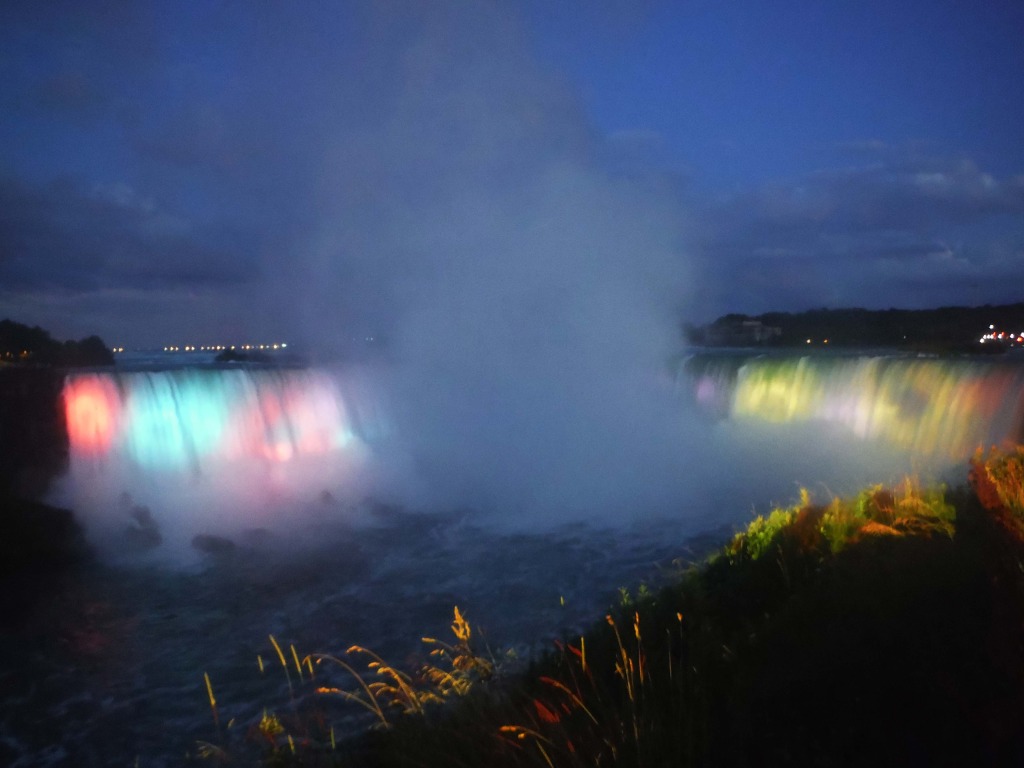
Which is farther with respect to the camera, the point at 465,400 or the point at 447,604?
the point at 465,400

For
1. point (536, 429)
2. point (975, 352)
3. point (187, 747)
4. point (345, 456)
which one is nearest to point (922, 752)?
point (187, 747)

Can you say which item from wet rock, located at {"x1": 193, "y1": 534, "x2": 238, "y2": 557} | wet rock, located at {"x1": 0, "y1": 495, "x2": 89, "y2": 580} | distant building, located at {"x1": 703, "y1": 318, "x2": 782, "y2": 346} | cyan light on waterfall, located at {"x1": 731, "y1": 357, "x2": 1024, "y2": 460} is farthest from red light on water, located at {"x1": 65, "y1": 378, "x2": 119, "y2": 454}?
distant building, located at {"x1": 703, "y1": 318, "x2": 782, "y2": 346}

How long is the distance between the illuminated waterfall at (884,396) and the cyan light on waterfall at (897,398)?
24 millimetres

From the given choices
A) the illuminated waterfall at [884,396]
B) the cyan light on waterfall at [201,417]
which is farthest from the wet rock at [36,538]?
the illuminated waterfall at [884,396]

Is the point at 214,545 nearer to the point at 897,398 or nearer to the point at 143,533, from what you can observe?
the point at 143,533

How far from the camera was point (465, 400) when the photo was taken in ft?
85.6

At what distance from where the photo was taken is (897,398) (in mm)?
18625

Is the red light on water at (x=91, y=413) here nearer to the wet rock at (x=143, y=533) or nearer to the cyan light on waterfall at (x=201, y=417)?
the cyan light on waterfall at (x=201, y=417)

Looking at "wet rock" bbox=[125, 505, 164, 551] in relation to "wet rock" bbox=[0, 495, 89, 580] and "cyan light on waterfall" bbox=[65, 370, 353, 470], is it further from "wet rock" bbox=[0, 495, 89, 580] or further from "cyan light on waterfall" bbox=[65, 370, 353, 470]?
"cyan light on waterfall" bbox=[65, 370, 353, 470]

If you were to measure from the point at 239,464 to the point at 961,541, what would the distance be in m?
17.5

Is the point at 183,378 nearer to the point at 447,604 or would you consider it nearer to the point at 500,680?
the point at 447,604

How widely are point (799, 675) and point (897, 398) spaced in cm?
1816

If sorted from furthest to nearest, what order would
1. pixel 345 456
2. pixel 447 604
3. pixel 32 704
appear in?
pixel 345 456 < pixel 447 604 < pixel 32 704

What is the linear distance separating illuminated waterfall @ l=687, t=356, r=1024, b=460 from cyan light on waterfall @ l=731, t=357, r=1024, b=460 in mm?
24
